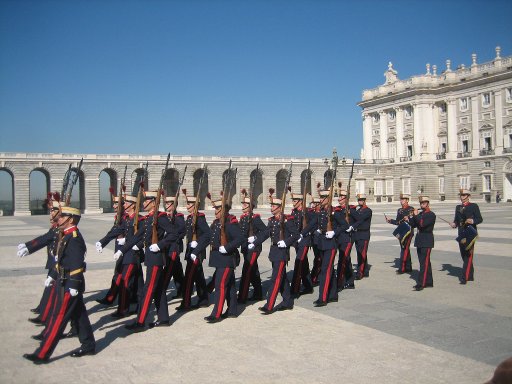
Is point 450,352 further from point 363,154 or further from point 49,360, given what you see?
point 363,154

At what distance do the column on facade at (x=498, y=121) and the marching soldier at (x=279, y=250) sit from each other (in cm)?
5914

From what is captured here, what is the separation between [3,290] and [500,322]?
8.77 metres

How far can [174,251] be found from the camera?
8336 mm

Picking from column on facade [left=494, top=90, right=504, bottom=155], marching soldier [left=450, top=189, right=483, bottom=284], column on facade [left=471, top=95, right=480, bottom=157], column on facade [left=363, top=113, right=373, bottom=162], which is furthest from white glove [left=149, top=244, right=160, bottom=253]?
column on facade [left=363, top=113, right=373, bottom=162]

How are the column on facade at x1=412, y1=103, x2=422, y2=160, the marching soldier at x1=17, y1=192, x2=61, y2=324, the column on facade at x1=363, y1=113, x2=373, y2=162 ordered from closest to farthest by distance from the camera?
the marching soldier at x1=17, y1=192, x2=61, y2=324, the column on facade at x1=412, y1=103, x2=422, y2=160, the column on facade at x1=363, y1=113, x2=373, y2=162

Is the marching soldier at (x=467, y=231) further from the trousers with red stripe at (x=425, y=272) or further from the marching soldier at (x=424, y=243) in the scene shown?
the trousers with red stripe at (x=425, y=272)

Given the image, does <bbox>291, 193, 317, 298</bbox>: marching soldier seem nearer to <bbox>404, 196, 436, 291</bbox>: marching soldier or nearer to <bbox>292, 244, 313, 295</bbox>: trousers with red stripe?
<bbox>292, 244, 313, 295</bbox>: trousers with red stripe

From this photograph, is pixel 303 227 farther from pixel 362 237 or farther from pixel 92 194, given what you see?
pixel 92 194

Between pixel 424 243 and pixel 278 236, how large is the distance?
10.8 ft

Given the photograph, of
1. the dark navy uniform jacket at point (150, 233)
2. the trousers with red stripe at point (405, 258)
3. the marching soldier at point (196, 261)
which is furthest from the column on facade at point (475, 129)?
the dark navy uniform jacket at point (150, 233)

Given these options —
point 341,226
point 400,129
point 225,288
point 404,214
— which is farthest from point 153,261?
point 400,129

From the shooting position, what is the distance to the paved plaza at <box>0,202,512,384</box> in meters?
5.05

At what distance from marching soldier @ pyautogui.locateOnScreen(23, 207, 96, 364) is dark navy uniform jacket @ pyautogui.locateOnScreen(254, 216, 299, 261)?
3.06 m

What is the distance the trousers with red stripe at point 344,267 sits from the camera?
9602mm
